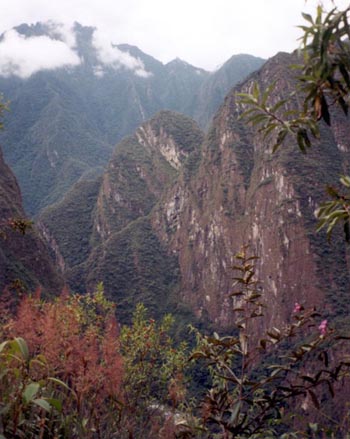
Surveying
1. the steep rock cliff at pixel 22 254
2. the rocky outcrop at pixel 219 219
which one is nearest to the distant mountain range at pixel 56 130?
the rocky outcrop at pixel 219 219

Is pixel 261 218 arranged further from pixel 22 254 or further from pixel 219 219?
pixel 22 254

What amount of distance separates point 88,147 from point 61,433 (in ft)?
561

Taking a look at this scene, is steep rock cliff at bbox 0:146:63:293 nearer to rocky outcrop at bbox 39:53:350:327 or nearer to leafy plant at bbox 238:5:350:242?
rocky outcrop at bbox 39:53:350:327

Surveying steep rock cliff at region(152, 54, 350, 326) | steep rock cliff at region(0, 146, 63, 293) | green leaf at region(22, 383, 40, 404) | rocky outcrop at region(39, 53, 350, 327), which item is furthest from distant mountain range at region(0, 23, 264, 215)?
green leaf at region(22, 383, 40, 404)

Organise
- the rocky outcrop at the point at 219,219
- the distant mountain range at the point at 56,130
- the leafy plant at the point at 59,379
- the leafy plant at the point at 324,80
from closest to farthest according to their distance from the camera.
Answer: the leafy plant at the point at 324,80 < the leafy plant at the point at 59,379 < the rocky outcrop at the point at 219,219 < the distant mountain range at the point at 56,130

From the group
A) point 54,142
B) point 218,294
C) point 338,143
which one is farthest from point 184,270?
point 54,142

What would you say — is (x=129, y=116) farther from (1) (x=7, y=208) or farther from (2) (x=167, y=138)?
(1) (x=7, y=208)

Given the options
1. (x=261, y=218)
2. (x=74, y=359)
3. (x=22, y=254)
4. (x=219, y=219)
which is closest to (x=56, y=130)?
(x=219, y=219)

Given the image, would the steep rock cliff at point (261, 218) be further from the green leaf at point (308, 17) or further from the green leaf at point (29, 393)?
the green leaf at point (308, 17)

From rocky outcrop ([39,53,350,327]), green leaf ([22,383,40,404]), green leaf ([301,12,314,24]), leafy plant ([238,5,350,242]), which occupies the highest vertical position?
green leaf ([301,12,314,24])

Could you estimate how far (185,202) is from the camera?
292 feet

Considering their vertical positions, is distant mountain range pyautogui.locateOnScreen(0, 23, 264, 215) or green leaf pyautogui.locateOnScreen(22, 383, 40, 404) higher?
green leaf pyautogui.locateOnScreen(22, 383, 40, 404)

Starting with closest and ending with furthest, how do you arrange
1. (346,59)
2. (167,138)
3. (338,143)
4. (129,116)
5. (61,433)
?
1. (346,59)
2. (61,433)
3. (338,143)
4. (167,138)
5. (129,116)

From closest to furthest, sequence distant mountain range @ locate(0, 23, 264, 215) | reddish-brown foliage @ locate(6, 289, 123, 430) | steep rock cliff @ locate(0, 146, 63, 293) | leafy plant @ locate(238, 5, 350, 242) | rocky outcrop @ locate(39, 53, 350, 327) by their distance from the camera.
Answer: leafy plant @ locate(238, 5, 350, 242) → reddish-brown foliage @ locate(6, 289, 123, 430) → steep rock cliff @ locate(0, 146, 63, 293) → rocky outcrop @ locate(39, 53, 350, 327) → distant mountain range @ locate(0, 23, 264, 215)
